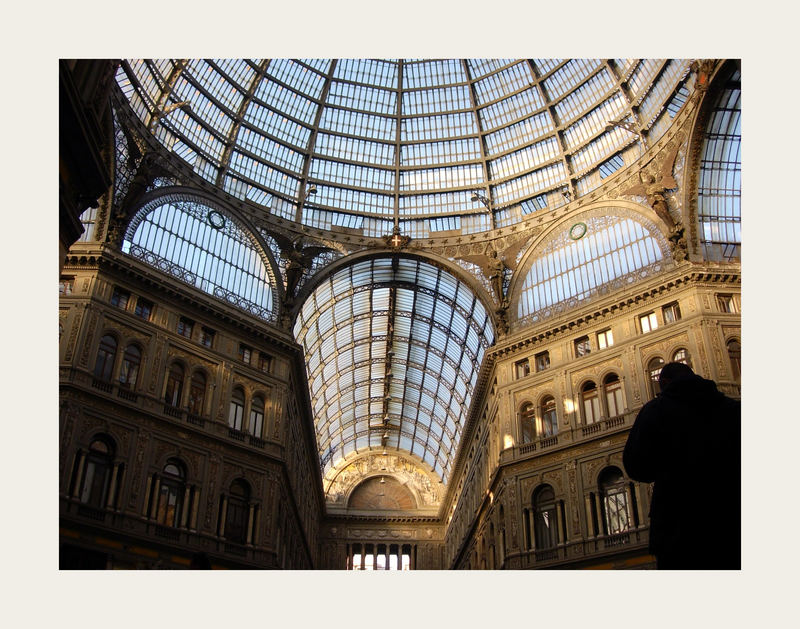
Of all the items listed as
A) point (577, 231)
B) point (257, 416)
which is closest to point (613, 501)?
point (577, 231)

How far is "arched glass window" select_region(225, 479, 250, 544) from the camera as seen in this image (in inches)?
1485

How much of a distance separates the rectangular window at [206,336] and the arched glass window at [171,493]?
290 inches

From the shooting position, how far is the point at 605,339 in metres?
42.0

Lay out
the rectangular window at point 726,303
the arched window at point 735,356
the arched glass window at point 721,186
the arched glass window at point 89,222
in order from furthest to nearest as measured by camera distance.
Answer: the arched glass window at point 721,186, the arched glass window at point 89,222, the rectangular window at point 726,303, the arched window at point 735,356

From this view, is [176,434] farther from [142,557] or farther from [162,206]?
[162,206]

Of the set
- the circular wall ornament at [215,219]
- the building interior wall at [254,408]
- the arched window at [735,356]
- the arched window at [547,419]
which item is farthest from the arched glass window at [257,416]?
the arched window at [735,356]

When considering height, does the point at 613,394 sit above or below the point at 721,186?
below

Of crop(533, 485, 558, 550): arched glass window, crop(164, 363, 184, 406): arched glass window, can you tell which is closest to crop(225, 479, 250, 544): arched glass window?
crop(164, 363, 184, 406): arched glass window

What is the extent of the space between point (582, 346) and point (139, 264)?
25365 mm

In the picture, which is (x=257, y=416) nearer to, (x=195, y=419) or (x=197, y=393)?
(x=197, y=393)

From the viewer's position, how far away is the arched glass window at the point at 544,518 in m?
39.2

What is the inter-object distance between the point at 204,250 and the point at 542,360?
21.6m

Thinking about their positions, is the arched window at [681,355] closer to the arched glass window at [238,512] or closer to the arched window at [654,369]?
the arched window at [654,369]

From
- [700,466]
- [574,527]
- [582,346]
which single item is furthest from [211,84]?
[700,466]
